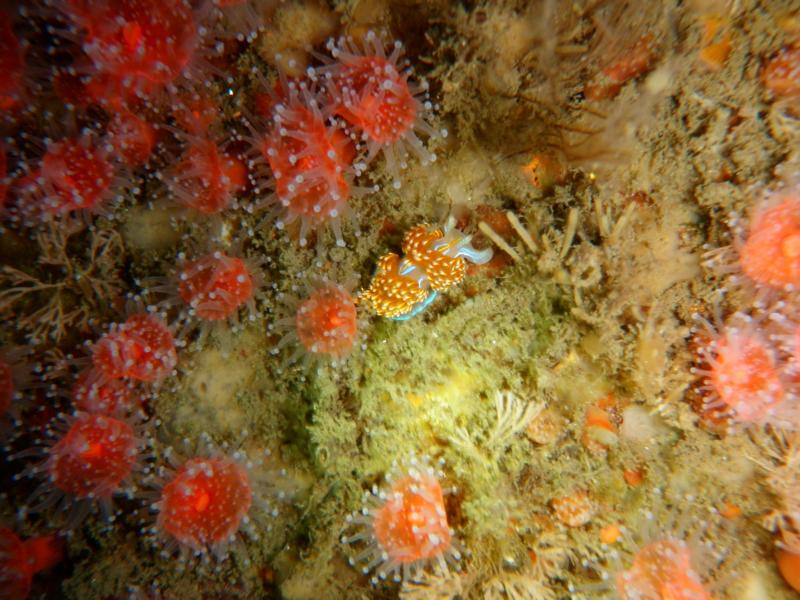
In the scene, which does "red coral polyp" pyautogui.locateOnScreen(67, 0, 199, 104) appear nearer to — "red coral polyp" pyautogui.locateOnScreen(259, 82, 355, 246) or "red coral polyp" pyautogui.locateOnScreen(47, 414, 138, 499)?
"red coral polyp" pyautogui.locateOnScreen(259, 82, 355, 246)

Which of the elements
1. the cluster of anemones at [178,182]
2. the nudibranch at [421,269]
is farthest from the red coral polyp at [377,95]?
the nudibranch at [421,269]

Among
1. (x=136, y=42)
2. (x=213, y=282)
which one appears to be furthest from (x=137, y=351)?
(x=136, y=42)

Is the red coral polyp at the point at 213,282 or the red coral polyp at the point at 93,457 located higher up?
the red coral polyp at the point at 213,282

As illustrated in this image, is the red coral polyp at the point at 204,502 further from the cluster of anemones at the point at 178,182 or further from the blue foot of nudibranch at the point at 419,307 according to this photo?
the blue foot of nudibranch at the point at 419,307

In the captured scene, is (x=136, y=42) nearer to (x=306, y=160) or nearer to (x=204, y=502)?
(x=306, y=160)

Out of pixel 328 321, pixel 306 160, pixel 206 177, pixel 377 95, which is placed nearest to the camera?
pixel 377 95

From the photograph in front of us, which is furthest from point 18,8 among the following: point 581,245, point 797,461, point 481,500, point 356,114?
point 797,461

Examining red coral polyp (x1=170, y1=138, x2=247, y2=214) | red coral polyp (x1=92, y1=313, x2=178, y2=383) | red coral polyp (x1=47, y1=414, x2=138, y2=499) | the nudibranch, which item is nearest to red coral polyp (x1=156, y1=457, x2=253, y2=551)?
red coral polyp (x1=47, y1=414, x2=138, y2=499)

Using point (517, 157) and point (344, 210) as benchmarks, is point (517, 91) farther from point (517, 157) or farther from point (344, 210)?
point (344, 210)
